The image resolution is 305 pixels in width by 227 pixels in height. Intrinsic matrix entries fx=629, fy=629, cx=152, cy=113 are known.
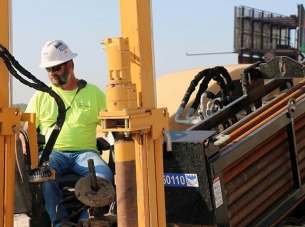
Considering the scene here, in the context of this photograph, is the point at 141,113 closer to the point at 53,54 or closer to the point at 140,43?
the point at 140,43

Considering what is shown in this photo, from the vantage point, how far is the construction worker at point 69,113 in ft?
14.1

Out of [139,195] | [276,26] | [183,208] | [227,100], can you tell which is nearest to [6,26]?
[139,195]

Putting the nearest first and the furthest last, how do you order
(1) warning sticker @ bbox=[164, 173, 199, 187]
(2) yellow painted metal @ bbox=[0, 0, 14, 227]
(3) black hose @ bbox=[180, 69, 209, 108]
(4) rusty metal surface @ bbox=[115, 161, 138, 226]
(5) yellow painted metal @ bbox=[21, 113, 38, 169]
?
(4) rusty metal surface @ bbox=[115, 161, 138, 226]
(2) yellow painted metal @ bbox=[0, 0, 14, 227]
(5) yellow painted metal @ bbox=[21, 113, 38, 169]
(1) warning sticker @ bbox=[164, 173, 199, 187]
(3) black hose @ bbox=[180, 69, 209, 108]

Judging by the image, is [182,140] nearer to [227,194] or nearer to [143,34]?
[227,194]

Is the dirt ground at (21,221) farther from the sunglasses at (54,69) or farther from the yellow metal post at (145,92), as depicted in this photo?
the yellow metal post at (145,92)

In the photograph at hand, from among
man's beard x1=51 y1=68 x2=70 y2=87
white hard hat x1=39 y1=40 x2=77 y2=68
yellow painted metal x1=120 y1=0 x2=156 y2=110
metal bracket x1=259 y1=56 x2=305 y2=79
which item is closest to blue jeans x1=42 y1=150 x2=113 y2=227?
man's beard x1=51 y1=68 x2=70 y2=87

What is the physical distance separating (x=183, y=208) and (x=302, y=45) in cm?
1794

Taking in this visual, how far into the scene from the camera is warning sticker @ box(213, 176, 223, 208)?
10.9ft

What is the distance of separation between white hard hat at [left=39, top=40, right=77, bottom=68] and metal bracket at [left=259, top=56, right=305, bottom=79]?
1.53 meters

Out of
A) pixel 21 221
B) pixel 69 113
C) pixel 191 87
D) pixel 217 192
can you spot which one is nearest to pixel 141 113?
pixel 217 192

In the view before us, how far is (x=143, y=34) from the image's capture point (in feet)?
9.09

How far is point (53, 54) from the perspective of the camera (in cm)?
431

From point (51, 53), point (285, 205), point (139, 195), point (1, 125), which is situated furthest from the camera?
point (51, 53)

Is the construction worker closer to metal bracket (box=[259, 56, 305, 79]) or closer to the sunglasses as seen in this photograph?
the sunglasses
